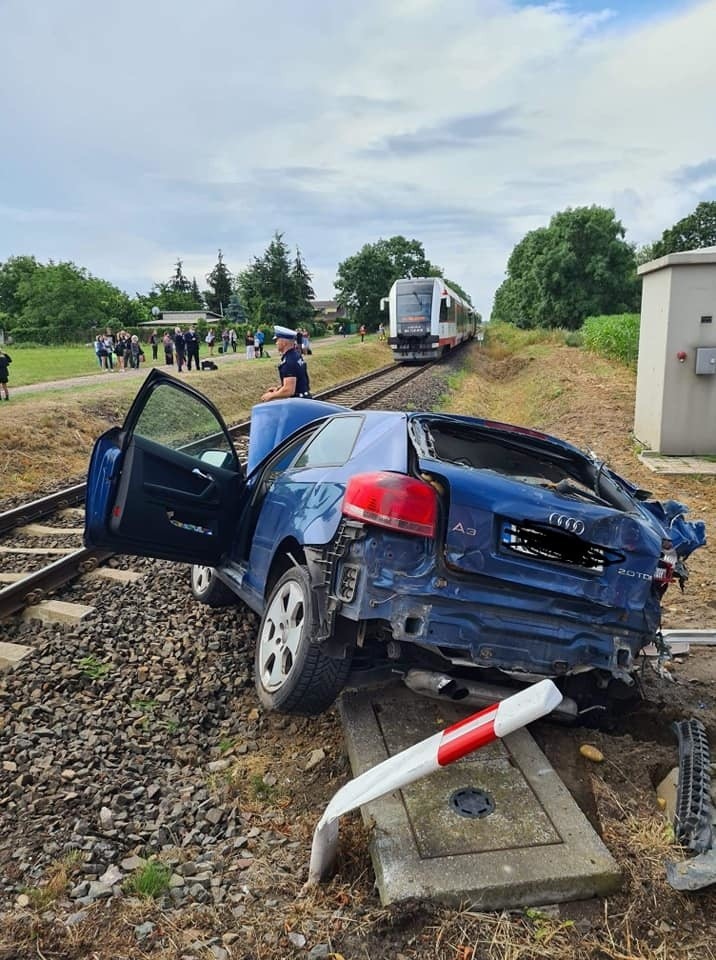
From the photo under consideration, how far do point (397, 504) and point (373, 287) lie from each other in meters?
85.5

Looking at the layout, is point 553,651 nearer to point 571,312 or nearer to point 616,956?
point 616,956

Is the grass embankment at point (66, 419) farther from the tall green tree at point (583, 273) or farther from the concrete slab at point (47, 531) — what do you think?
the tall green tree at point (583, 273)

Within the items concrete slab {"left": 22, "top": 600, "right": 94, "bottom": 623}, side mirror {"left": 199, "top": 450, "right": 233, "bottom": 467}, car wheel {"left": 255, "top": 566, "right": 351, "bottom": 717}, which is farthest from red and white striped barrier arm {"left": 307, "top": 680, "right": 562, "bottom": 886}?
concrete slab {"left": 22, "top": 600, "right": 94, "bottom": 623}

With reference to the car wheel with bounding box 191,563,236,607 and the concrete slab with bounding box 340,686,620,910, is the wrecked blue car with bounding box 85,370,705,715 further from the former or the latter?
the car wheel with bounding box 191,563,236,607

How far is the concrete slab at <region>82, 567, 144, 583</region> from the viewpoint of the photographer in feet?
20.7

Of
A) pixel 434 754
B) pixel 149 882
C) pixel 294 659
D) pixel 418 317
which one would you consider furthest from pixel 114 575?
pixel 418 317

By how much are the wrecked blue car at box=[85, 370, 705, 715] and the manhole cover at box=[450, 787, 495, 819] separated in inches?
21.1

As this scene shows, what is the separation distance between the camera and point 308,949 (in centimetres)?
243

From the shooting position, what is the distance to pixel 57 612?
5484mm

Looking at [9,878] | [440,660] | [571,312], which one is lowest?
[9,878]

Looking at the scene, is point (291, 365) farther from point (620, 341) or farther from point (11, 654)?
point (620, 341)

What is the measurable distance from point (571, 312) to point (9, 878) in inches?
2687

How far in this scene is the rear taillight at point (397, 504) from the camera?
3.17m

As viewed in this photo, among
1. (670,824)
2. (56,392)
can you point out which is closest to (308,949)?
(670,824)
